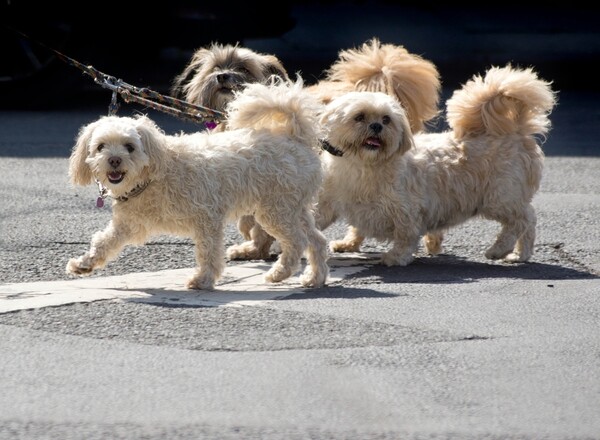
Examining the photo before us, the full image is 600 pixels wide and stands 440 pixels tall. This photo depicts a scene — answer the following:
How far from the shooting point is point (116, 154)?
261 inches

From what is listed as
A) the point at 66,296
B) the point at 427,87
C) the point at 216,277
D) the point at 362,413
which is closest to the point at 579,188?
the point at 427,87

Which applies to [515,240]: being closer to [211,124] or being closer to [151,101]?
[211,124]

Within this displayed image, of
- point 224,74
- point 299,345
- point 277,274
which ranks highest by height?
point 224,74

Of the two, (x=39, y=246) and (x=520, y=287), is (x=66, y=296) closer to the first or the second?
(x=39, y=246)

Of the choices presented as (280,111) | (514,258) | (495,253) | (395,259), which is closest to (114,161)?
(280,111)

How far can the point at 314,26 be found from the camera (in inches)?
614

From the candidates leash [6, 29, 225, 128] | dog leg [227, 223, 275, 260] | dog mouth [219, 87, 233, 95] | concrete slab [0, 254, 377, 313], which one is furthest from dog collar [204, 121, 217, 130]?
concrete slab [0, 254, 377, 313]

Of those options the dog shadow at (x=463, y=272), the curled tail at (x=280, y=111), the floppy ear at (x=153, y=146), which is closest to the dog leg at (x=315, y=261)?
the dog shadow at (x=463, y=272)

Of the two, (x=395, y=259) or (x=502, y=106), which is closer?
(x=395, y=259)

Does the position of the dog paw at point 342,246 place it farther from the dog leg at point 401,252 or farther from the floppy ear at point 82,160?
the floppy ear at point 82,160

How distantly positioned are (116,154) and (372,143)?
5.78 ft

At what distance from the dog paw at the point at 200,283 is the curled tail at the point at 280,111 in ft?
3.09

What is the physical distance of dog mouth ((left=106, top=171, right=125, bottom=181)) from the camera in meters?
6.69

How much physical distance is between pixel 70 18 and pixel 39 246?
5880 mm
